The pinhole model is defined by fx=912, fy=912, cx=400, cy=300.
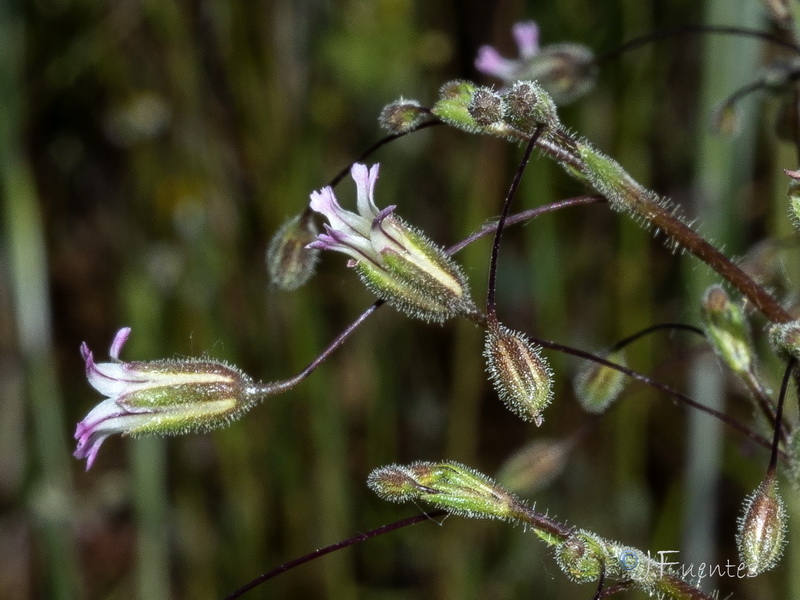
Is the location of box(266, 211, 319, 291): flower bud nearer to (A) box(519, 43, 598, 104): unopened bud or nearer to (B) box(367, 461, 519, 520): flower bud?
(B) box(367, 461, 519, 520): flower bud

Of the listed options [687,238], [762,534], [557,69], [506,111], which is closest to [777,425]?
[762,534]

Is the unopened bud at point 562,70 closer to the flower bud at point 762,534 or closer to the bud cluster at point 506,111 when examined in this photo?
the bud cluster at point 506,111

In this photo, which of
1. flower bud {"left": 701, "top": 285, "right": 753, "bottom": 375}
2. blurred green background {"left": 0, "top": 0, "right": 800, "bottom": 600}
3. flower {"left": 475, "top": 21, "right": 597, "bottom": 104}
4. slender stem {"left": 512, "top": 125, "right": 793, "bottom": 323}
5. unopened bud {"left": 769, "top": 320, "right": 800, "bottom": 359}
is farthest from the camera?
blurred green background {"left": 0, "top": 0, "right": 800, "bottom": 600}

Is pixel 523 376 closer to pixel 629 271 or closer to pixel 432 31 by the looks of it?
pixel 629 271

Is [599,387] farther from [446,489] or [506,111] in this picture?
[506,111]

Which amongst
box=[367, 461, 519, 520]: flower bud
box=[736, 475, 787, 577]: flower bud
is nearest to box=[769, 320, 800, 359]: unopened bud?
box=[736, 475, 787, 577]: flower bud

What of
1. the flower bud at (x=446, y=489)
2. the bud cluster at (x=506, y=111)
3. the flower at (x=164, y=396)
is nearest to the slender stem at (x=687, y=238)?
the bud cluster at (x=506, y=111)
